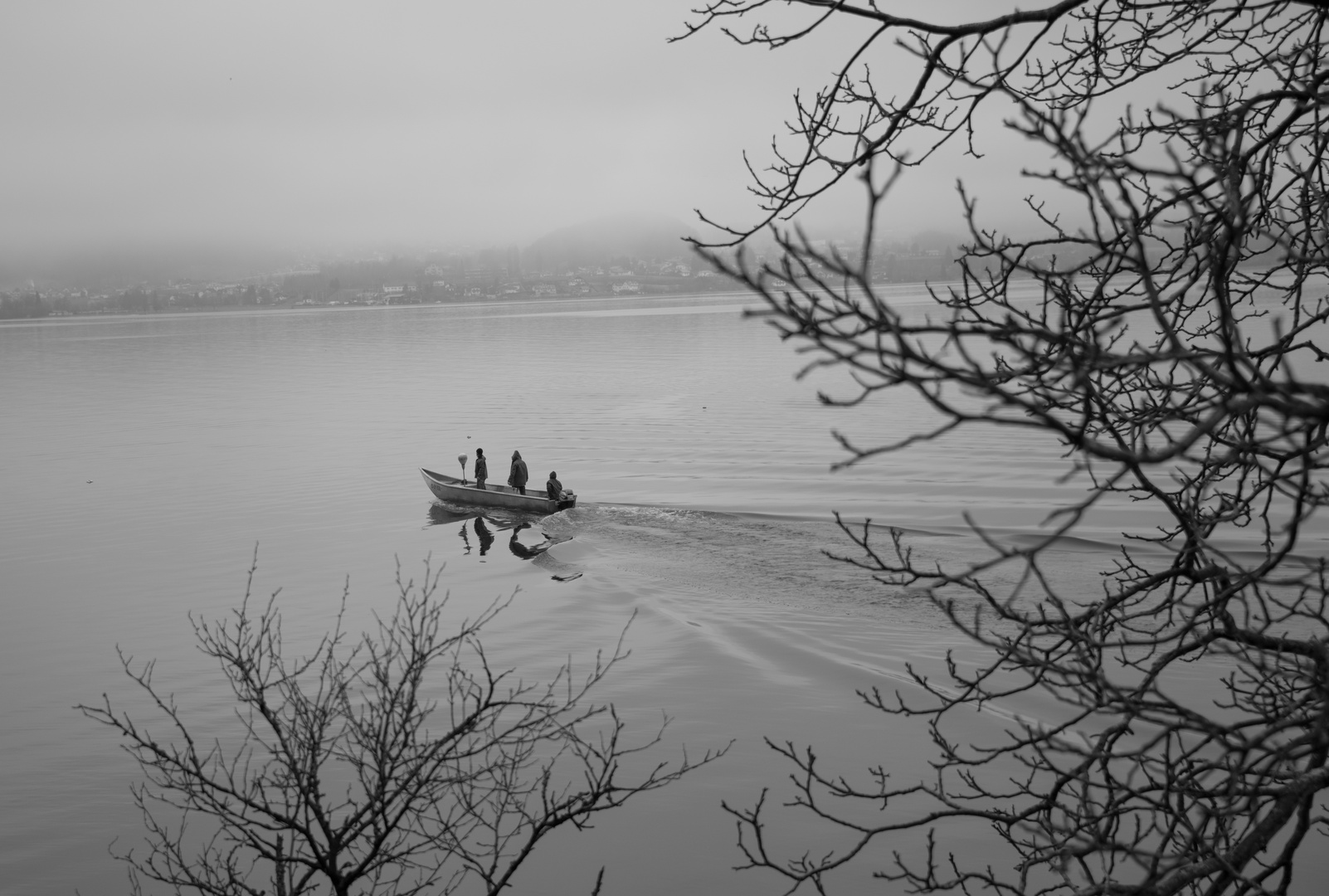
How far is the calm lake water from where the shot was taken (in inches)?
616

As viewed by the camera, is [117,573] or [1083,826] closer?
[1083,826]

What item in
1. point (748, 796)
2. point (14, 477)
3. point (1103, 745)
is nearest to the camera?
point (1103, 745)

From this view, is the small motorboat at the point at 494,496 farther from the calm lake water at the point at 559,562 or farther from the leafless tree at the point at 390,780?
the leafless tree at the point at 390,780

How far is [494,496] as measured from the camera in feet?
113

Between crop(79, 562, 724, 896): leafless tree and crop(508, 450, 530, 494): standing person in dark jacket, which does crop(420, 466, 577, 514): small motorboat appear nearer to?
crop(508, 450, 530, 494): standing person in dark jacket

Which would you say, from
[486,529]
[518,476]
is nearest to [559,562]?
[518,476]

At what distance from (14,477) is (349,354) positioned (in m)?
78.8

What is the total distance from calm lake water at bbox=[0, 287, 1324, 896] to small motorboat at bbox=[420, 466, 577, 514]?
0.69m

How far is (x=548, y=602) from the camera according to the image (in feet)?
80.7

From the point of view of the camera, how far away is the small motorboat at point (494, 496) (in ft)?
107

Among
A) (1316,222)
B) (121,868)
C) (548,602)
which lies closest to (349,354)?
(548,602)

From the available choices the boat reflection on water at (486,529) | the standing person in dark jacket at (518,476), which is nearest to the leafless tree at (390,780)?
the boat reflection on water at (486,529)

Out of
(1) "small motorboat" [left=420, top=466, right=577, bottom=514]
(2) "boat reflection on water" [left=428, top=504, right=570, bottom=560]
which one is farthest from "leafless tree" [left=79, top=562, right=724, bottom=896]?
(1) "small motorboat" [left=420, top=466, right=577, bottom=514]

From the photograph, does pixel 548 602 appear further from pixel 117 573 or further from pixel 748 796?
pixel 117 573
